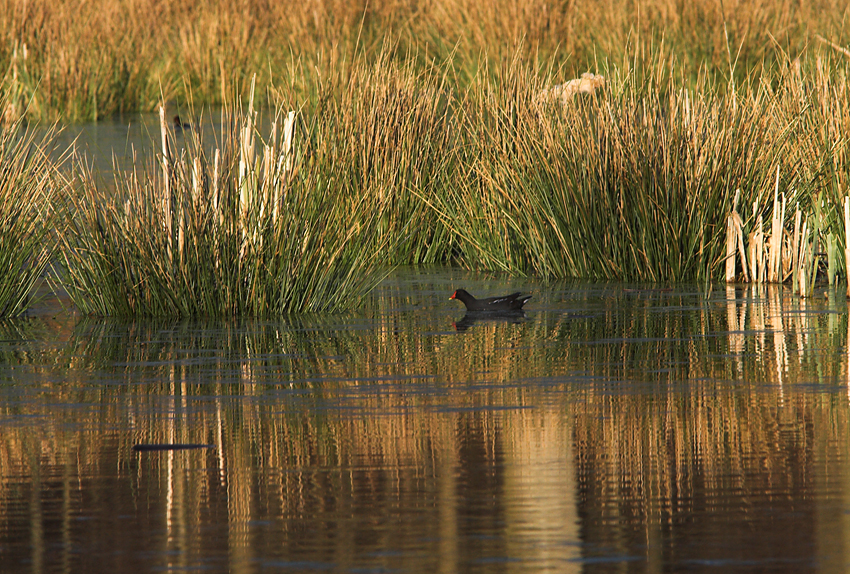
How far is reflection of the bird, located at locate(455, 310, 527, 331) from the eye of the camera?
364 inches

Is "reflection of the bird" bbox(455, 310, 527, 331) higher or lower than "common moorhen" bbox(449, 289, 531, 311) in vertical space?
lower

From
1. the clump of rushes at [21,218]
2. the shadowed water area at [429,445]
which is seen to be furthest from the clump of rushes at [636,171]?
the clump of rushes at [21,218]

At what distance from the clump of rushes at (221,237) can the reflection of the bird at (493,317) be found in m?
0.73

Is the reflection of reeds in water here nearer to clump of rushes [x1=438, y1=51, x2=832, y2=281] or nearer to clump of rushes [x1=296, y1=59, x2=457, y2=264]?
clump of rushes [x1=438, y1=51, x2=832, y2=281]

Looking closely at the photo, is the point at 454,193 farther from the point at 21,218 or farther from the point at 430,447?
the point at 430,447

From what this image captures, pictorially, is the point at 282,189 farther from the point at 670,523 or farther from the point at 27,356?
the point at 670,523

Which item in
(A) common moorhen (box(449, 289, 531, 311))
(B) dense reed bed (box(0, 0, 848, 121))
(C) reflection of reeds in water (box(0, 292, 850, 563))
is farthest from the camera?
(B) dense reed bed (box(0, 0, 848, 121))

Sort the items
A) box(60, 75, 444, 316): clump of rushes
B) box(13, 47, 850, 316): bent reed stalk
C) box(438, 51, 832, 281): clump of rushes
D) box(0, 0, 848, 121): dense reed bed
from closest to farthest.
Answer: box(60, 75, 444, 316): clump of rushes
box(13, 47, 850, 316): bent reed stalk
box(438, 51, 832, 281): clump of rushes
box(0, 0, 848, 121): dense reed bed

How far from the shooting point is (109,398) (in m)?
6.63

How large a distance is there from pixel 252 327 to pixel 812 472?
4492 millimetres

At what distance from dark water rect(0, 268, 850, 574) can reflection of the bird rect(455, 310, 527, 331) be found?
0.24 metres

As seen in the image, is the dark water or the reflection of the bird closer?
the dark water

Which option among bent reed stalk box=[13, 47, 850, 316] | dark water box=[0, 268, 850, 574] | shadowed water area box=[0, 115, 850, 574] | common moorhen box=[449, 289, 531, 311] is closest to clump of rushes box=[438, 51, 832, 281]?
bent reed stalk box=[13, 47, 850, 316]

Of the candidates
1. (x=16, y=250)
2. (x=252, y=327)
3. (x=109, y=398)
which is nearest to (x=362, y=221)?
(x=252, y=327)
